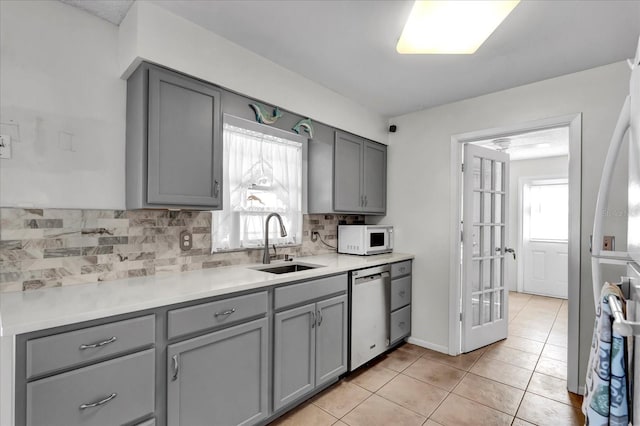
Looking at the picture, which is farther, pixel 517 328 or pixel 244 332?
pixel 517 328

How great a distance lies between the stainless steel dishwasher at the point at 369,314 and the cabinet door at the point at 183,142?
1.40 meters

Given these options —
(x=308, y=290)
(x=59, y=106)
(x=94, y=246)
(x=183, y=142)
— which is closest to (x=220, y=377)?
(x=308, y=290)

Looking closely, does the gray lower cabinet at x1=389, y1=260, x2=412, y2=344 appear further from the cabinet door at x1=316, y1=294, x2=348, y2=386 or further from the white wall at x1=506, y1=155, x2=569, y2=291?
the white wall at x1=506, y1=155, x2=569, y2=291

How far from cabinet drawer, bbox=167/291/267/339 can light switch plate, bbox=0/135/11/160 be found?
1.16 metres

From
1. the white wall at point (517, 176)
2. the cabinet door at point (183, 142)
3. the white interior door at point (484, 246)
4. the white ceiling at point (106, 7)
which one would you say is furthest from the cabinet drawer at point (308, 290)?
the white wall at point (517, 176)

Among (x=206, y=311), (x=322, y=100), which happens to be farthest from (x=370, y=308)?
(x=322, y=100)

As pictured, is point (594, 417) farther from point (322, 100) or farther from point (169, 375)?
point (322, 100)

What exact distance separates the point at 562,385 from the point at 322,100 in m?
3.14

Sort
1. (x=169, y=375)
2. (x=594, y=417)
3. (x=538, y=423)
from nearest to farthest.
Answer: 1. (x=594, y=417)
2. (x=169, y=375)
3. (x=538, y=423)

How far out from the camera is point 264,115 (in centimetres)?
237

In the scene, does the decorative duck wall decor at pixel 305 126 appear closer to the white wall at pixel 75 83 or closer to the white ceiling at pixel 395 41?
the white ceiling at pixel 395 41

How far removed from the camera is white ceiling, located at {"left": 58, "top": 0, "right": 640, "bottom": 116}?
1.78m

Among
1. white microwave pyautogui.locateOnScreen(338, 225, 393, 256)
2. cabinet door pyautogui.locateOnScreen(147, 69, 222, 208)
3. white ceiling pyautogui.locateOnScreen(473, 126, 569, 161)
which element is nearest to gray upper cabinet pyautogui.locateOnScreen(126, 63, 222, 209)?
cabinet door pyautogui.locateOnScreen(147, 69, 222, 208)

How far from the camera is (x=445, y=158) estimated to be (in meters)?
3.22
